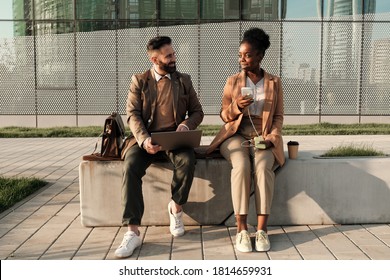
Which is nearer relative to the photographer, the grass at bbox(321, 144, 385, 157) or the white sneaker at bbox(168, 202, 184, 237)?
the white sneaker at bbox(168, 202, 184, 237)

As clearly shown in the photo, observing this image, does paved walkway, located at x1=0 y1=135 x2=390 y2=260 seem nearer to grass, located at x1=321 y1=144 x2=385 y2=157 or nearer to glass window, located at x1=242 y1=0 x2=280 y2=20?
grass, located at x1=321 y1=144 x2=385 y2=157

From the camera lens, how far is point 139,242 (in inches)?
151

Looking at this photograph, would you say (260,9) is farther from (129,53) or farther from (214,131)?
(214,131)

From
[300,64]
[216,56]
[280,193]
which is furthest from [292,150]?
[300,64]

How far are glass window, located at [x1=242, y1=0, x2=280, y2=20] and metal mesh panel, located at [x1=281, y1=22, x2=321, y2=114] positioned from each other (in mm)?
Result: 595

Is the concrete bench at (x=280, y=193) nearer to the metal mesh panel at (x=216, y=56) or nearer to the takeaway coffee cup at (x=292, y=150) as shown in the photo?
the takeaway coffee cup at (x=292, y=150)

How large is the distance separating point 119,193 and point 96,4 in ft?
41.3

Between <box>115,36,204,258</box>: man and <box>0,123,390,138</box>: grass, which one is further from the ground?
<box>115,36,204,258</box>: man

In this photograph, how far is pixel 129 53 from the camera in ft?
51.1

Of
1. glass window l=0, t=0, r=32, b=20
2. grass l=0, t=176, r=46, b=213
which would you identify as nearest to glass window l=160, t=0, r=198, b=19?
glass window l=0, t=0, r=32, b=20

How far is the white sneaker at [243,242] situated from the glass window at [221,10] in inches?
504

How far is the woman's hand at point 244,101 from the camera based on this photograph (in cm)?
391

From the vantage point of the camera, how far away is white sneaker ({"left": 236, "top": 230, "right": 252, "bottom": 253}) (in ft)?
12.1

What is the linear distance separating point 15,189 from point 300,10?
12435 mm
